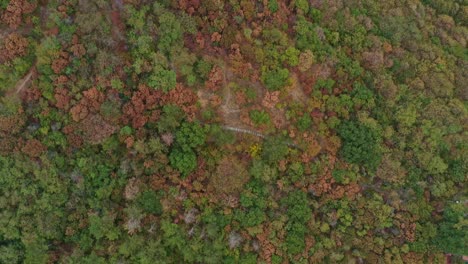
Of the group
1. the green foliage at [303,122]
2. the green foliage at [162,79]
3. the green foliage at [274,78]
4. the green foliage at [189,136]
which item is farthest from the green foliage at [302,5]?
the green foliage at [189,136]

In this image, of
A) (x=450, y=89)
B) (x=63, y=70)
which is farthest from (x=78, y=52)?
(x=450, y=89)

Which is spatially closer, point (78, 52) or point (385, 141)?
point (78, 52)

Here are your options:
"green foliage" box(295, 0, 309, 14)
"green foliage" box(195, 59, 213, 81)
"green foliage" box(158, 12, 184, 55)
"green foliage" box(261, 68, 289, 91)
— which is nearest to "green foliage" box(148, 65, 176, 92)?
"green foliage" box(158, 12, 184, 55)

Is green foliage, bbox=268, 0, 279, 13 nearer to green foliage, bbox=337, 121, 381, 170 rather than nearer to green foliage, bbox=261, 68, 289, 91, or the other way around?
green foliage, bbox=261, 68, 289, 91

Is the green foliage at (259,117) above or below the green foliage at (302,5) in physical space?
below

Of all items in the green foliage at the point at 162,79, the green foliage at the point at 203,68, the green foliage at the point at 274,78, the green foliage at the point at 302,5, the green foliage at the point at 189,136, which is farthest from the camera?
the green foliage at the point at 302,5

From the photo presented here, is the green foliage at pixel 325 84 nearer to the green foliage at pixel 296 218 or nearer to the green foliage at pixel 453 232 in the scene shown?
the green foliage at pixel 296 218

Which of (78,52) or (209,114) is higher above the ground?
(78,52)

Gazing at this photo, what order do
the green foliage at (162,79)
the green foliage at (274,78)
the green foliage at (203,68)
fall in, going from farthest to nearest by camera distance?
1. the green foliage at (274,78)
2. the green foliage at (203,68)
3. the green foliage at (162,79)

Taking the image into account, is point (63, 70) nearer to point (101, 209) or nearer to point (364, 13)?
point (101, 209)
